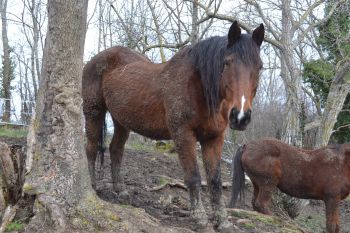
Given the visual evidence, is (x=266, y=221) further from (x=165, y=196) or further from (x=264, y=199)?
(x=264, y=199)

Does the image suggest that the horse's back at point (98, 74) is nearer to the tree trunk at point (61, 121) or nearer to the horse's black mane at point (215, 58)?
the horse's black mane at point (215, 58)

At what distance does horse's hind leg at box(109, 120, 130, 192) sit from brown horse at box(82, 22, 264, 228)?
0.07 feet

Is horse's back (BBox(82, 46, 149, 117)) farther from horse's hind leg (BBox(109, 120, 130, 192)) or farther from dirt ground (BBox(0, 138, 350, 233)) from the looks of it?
dirt ground (BBox(0, 138, 350, 233))

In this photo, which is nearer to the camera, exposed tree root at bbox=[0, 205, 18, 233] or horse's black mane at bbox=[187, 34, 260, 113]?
→ exposed tree root at bbox=[0, 205, 18, 233]

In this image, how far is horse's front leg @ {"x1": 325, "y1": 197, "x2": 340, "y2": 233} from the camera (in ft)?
24.6

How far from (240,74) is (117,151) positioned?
3135 mm

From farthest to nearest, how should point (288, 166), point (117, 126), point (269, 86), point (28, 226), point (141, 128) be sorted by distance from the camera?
point (269, 86), point (288, 166), point (117, 126), point (141, 128), point (28, 226)

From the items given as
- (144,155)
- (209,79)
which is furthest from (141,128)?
(144,155)

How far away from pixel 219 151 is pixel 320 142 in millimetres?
5867

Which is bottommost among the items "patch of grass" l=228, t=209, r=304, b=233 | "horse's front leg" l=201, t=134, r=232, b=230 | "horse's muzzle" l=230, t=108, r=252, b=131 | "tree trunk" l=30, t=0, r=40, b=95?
"patch of grass" l=228, t=209, r=304, b=233

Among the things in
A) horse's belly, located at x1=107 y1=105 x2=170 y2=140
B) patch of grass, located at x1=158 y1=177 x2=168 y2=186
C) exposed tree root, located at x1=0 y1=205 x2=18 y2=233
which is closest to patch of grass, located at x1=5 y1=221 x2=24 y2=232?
exposed tree root, located at x1=0 y1=205 x2=18 y2=233

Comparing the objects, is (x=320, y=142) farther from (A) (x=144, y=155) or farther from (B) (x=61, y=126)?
(B) (x=61, y=126)

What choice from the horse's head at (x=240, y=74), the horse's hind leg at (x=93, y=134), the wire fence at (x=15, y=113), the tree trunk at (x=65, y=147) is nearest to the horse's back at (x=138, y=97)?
the horse's hind leg at (x=93, y=134)

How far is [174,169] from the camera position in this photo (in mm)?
9930
